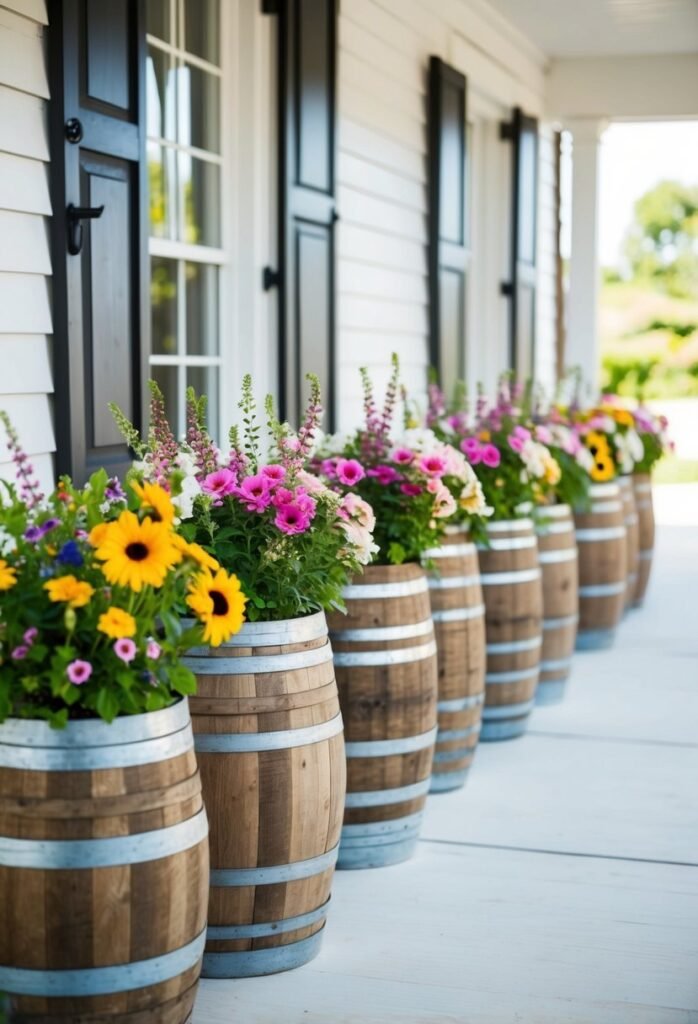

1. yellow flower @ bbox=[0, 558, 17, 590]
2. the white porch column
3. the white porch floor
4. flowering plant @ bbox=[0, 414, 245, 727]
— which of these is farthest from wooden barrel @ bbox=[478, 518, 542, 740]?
the white porch column

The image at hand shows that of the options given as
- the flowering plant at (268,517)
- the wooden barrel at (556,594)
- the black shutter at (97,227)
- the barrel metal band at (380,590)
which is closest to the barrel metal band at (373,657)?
the barrel metal band at (380,590)

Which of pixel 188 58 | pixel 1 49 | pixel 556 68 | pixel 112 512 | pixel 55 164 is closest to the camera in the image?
pixel 112 512

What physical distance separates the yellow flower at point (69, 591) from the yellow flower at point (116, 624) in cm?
4

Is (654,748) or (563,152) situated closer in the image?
(654,748)

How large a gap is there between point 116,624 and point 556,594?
10.4ft

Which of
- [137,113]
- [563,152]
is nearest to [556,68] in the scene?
[563,152]

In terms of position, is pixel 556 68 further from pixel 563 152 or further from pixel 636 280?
pixel 636 280

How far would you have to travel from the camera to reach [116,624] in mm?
2191

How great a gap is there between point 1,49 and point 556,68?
6978 millimetres

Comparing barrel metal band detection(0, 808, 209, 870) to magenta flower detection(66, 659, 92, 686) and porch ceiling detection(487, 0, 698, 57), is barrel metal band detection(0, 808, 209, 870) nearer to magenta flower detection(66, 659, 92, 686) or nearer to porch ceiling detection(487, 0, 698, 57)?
magenta flower detection(66, 659, 92, 686)

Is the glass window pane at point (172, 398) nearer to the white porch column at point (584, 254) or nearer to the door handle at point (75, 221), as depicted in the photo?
the door handle at point (75, 221)

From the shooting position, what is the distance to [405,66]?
21.4 ft

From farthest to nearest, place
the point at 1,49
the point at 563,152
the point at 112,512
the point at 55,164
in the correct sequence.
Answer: the point at 563,152 → the point at 55,164 → the point at 1,49 → the point at 112,512

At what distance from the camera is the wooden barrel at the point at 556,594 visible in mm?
5121
